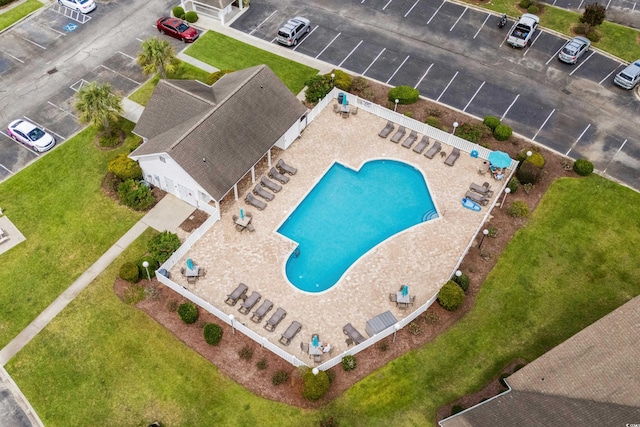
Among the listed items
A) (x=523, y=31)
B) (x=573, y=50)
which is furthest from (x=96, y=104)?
(x=573, y=50)

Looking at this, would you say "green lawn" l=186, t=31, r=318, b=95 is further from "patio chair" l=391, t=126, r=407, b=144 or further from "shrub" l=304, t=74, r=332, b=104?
"patio chair" l=391, t=126, r=407, b=144

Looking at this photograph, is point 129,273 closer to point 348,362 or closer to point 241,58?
point 348,362

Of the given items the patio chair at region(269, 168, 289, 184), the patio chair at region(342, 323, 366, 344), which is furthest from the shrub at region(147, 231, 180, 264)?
the patio chair at region(342, 323, 366, 344)

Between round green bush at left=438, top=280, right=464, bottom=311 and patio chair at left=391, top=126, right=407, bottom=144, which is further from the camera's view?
patio chair at left=391, top=126, right=407, bottom=144

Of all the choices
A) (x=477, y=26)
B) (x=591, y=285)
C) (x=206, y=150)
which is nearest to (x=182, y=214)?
(x=206, y=150)

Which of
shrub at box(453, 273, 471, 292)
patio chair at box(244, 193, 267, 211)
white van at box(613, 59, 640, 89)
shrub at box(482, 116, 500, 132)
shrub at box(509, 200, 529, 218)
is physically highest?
white van at box(613, 59, 640, 89)

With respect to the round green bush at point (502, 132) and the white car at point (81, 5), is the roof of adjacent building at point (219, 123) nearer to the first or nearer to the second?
the round green bush at point (502, 132)
